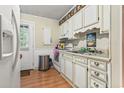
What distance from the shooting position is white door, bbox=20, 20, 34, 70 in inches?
169

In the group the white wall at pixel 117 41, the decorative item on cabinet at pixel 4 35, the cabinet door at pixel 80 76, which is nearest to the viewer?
the decorative item on cabinet at pixel 4 35

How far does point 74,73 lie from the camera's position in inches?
99.8

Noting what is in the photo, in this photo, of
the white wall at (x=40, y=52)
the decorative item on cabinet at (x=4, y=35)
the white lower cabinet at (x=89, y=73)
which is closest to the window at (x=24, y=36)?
the white wall at (x=40, y=52)

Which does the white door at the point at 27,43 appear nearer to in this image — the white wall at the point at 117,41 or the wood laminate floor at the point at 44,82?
the wood laminate floor at the point at 44,82

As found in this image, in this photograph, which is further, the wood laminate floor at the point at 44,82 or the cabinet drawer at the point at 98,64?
the wood laminate floor at the point at 44,82

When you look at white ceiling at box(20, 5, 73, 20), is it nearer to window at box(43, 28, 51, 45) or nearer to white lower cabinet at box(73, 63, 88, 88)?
window at box(43, 28, 51, 45)

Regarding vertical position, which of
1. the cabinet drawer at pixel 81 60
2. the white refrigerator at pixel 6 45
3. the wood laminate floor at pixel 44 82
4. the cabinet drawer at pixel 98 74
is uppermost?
the white refrigerator at pixel 6 45

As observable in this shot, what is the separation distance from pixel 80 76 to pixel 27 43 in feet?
9.54

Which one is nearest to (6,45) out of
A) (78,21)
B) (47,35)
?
(78,21)

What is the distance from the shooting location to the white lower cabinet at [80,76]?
6.65 feet

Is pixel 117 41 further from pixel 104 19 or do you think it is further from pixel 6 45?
pixel 104 19

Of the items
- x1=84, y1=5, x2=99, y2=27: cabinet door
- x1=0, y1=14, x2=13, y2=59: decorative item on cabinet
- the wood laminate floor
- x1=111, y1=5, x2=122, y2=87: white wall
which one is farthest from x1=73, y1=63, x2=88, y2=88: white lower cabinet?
x1=0, y1=14, x2=13, y2=59: decorative item on cabinet

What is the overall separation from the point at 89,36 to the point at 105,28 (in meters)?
0.92
